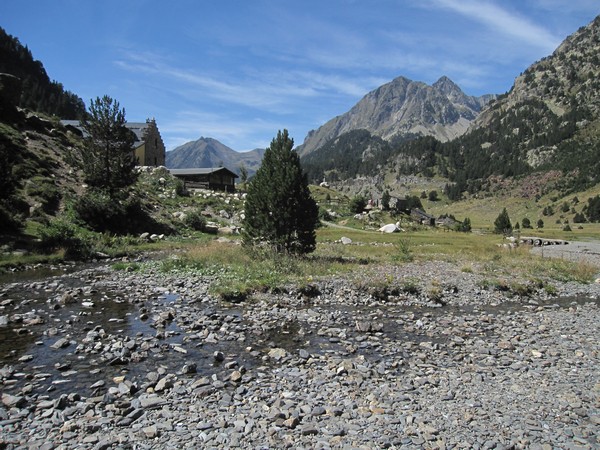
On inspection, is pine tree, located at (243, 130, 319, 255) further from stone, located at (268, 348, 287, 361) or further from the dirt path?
the dirt path

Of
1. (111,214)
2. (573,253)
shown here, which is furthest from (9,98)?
(573,253)

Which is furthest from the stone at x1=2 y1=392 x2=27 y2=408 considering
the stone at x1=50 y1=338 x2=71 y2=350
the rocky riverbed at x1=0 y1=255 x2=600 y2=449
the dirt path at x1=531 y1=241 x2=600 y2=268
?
the dirt path at x1=531 y1=241 x2=600 y2=268

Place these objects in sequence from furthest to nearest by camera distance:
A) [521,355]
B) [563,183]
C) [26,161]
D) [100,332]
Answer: [563,183] < [26,161] < [100,332] < [521,355]

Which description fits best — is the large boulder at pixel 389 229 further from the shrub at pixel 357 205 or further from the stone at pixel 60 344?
the stone at pixel 60 344

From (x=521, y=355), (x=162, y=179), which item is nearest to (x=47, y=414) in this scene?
(x=521, y=355)

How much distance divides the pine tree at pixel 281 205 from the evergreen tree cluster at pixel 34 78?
122 meters

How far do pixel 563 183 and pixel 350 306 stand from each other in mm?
202311

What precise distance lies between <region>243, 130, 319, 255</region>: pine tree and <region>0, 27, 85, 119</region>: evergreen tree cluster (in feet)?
400

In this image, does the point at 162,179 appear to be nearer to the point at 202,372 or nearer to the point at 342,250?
the point at 342,250

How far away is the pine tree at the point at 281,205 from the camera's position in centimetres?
2830

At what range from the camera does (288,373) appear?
36.5 feet

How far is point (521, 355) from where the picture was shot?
1280cm

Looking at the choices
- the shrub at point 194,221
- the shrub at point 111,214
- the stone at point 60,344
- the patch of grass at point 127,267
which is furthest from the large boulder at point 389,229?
the stone at point 60,344

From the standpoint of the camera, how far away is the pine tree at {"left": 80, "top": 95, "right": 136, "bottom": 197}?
43500 millimetres
